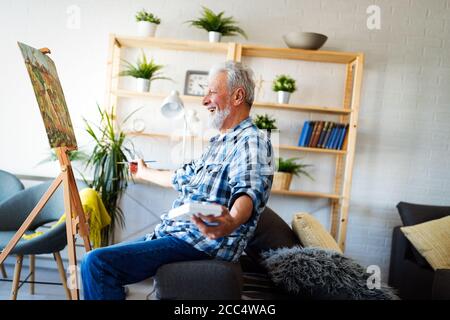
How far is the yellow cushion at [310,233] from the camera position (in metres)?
2.88

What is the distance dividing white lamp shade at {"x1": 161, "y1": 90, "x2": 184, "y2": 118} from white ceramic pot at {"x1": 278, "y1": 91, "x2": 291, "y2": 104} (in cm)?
86

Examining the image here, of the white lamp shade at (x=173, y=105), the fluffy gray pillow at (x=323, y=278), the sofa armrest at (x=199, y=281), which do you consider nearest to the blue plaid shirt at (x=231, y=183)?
the sofa armrest at (x=199, y=281)

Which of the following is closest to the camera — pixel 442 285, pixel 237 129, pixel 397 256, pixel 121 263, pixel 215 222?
pixel 215 222

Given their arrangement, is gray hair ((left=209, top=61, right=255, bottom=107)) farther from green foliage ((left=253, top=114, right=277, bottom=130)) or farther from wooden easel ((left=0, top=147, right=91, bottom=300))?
green foliage ((left=253, top=114, right=277, bottom=130))

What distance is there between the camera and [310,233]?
292cm

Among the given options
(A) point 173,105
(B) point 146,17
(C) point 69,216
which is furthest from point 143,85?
(C) point 69,216

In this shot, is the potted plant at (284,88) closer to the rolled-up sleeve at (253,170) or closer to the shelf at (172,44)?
the shelf at (172,44)

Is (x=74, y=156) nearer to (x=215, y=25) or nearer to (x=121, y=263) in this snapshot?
(x=215, y=25)

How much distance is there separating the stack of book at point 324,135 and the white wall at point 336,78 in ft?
0.82

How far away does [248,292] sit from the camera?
8.02ft

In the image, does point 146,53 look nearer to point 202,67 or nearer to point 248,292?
point 202,67

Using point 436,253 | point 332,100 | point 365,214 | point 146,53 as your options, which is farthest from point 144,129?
point 436,253

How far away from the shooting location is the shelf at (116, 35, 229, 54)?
4133mm

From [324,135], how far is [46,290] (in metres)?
2.28
